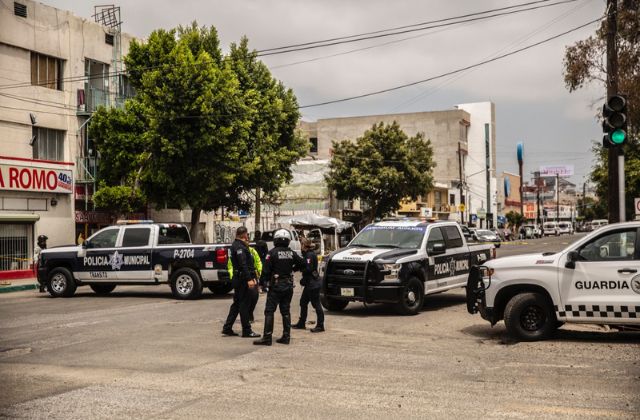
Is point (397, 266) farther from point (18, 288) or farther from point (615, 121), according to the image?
point (18, 288)

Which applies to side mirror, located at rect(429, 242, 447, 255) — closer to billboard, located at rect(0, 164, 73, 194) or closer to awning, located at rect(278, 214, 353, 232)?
billboard, located at rect(0, 164, 73, 194)

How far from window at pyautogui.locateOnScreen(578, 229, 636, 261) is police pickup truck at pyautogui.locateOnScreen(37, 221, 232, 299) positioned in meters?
9.87

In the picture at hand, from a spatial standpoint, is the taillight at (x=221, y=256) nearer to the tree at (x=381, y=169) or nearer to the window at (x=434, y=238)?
the window at (x=434, y=238)

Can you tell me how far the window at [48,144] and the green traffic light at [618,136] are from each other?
25.0 metres

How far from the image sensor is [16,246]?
2925 cm

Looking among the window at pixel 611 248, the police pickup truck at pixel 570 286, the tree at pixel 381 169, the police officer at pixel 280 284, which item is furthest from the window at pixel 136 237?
the tree at pixel 381 169

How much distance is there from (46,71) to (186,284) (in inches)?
689

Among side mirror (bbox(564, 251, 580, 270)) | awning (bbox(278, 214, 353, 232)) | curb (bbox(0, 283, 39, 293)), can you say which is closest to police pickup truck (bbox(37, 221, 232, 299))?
curb (bbox(0, 283, 39, 293))

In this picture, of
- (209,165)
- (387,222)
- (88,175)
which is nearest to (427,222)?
(387,222)

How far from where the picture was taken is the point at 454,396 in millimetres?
7410

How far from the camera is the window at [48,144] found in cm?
3114

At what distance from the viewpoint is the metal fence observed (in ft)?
93.8

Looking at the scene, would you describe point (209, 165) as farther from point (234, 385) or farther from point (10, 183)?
point (234, 385)

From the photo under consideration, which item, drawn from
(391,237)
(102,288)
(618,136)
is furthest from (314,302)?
(102,288)
